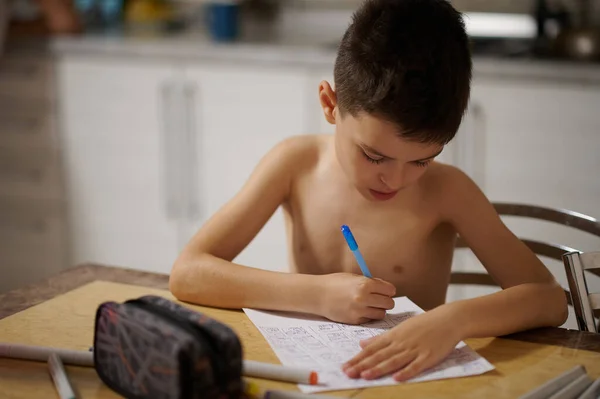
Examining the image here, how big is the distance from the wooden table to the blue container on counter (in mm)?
1789

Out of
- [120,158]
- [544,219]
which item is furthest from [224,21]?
[544,219]

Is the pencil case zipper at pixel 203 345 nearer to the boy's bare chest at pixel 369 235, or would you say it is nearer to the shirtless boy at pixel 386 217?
the shirtless boy at pixel 386 217

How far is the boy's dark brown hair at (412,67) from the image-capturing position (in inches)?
45.1

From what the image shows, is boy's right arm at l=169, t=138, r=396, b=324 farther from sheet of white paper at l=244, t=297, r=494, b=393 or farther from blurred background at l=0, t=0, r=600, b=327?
blurred background at l=0, t=0, r=600, b=327

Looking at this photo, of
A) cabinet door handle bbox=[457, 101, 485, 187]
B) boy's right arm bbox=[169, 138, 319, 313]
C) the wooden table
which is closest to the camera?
the wooden table

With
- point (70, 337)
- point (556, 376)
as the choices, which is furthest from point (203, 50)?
point (556, 376)

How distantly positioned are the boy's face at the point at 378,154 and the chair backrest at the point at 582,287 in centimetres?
23

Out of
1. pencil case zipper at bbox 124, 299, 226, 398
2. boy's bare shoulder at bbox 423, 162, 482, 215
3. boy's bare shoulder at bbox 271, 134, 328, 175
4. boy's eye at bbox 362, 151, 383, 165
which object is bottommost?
pencil case zipper at bbox 124, 299, 226, 398

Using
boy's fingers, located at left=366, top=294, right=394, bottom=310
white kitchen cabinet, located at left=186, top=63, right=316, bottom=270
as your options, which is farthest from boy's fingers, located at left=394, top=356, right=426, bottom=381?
white kitchen cabinet, located at left=186, top=63, right=316, bottom=270

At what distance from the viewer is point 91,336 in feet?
3.79

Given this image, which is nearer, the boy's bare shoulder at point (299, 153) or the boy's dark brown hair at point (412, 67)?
the boy's dark brown hair at point (412, 67)

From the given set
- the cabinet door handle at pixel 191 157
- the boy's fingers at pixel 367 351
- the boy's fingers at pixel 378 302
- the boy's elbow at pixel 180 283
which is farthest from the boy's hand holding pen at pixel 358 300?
the cabinet door handle at pixel 191 157

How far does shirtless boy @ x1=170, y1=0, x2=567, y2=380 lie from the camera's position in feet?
3.76

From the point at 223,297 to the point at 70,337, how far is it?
216 mm
